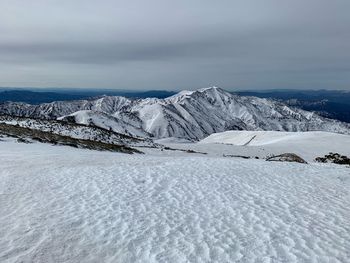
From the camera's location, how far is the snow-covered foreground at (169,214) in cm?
1002

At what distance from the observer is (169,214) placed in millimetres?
12945

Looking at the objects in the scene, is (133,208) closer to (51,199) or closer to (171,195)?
(171,195)

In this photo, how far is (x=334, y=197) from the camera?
16125mm

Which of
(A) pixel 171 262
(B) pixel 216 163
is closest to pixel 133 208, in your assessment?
(A) pixel 171 262

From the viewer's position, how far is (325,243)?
10.9 m

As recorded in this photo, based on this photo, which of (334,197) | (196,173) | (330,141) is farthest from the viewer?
(330,141)

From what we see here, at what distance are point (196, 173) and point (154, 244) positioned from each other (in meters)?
9.43

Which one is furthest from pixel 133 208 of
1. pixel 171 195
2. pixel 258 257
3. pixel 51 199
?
pixel 258 257

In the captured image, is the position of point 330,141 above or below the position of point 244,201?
below

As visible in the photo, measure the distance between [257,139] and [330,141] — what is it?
110 ft

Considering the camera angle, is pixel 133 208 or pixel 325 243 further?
pixel 133 208

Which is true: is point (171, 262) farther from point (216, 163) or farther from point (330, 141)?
point (330, 141)

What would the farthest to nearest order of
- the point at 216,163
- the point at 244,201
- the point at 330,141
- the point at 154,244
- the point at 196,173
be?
the point at 330,141 → the point at 216,163 → the point at 196,173 → the point at 244,201 → the point at 154,244

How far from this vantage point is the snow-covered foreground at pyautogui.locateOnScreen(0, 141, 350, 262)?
10023mm
